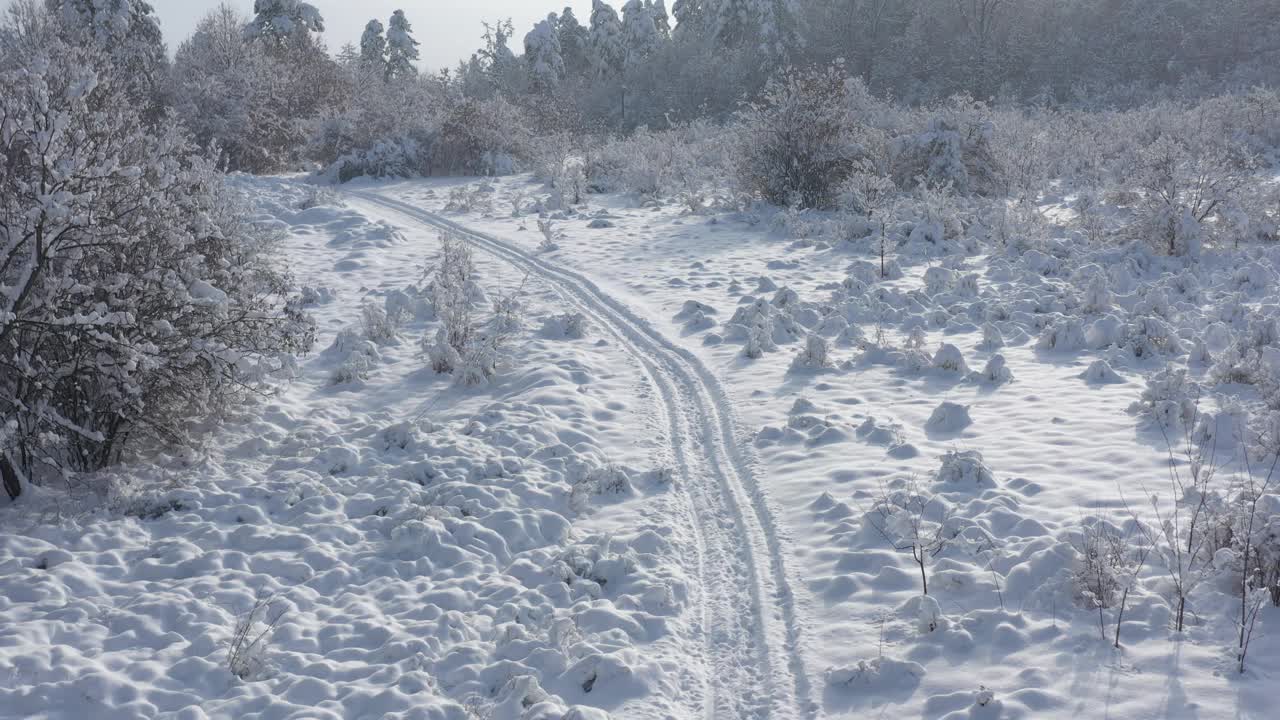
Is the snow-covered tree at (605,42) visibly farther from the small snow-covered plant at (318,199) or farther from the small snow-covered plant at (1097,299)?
the small snow-covered plant at (1097,299)

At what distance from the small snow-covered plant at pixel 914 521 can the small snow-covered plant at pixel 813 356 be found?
2.90 meters

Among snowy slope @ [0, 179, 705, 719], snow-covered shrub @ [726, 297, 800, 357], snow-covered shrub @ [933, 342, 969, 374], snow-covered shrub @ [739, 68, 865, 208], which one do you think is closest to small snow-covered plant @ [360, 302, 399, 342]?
snowy slope @ [0, 179, 705, 719]

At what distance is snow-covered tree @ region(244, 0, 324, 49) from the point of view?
3994 centimetres

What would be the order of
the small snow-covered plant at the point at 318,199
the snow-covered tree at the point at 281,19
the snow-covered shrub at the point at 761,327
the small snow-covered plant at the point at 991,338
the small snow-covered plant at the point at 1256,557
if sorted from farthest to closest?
1. the snow-covered tree at the point at 281,19
2. the small snow-covered plant at the point at 318,199
3. the snow-covered shrub at the point at 761,327
4. the small snow-covered plant at the point at 991,338
5. the small snow-covered plant at the point at 1256,557

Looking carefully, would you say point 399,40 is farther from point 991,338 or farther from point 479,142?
point 991,338

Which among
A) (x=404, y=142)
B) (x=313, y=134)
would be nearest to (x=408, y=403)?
(x=404, y=142)


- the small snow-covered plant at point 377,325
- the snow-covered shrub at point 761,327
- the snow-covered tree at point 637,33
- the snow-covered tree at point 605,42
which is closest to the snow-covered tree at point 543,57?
the snow-covered tree at point 605,42

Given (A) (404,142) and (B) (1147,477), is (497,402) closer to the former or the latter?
(B) (1147,477)

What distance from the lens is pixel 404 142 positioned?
979 inches

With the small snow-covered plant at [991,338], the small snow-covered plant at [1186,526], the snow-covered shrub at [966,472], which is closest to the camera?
the small snow-covered plant at [1186,526]

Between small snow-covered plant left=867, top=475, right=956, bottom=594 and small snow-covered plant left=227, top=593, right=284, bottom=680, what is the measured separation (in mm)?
3616

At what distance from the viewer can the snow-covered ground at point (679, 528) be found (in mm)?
4180

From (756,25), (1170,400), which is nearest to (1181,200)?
(1170,400)

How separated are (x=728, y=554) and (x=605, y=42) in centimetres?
5080
